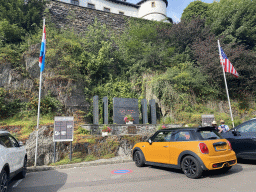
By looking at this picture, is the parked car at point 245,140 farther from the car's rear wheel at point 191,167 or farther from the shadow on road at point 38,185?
the shadow on road at point 38,185

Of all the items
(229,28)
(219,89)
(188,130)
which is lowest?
(188,130)

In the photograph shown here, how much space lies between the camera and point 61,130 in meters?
8.84

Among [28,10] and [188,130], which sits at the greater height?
[28,10]

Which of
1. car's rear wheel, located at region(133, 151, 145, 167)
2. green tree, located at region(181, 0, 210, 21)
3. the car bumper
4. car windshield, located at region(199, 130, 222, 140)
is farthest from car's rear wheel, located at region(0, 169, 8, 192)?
green tree, located at region(181, 0, 210, 21)

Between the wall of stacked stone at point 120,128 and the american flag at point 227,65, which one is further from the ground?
the american flag at point 227,65

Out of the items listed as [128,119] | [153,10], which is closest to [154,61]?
[128,119]

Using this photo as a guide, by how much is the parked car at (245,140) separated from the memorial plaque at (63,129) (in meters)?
6.90

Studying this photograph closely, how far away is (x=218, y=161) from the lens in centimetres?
545

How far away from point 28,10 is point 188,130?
19.8m

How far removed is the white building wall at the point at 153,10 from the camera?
30.9 meters

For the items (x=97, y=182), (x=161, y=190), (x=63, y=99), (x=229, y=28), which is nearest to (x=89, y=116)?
(x=63, y=99)

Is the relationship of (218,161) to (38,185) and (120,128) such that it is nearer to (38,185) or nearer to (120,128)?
(38,185)

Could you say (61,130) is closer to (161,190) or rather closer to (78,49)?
(161,190)

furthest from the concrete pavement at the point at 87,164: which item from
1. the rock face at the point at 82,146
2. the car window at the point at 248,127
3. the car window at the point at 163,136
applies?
the car window at the point at 248,127
